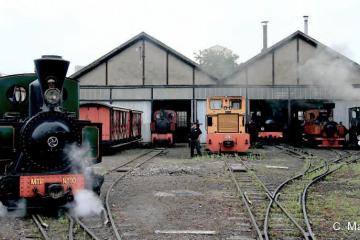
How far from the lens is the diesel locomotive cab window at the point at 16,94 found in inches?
354

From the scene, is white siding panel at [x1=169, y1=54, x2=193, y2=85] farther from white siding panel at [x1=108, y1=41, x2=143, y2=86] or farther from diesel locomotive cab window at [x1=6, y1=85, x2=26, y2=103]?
diesel locomotive cab window at [x1=6, y1=85, x2=26, y2=103]

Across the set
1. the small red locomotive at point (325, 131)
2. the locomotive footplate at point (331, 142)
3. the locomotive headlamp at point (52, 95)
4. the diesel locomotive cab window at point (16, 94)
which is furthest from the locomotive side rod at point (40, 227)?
the locomotive footplate at point (331, 142)

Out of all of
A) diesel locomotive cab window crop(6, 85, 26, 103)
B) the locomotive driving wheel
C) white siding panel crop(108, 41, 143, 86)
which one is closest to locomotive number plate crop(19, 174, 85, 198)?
the locomotive driving wheel

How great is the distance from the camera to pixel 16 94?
355 inches

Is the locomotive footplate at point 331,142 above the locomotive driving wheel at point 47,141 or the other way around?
the other way around

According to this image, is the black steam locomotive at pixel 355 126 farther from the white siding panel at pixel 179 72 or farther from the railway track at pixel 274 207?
the railway track at pixel 274 207

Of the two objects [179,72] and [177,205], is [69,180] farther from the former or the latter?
[179,72]

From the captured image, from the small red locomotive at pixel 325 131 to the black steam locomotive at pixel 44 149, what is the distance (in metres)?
21.5

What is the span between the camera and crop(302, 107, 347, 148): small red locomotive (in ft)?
91.0

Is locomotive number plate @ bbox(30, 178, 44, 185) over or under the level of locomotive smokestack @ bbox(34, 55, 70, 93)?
under

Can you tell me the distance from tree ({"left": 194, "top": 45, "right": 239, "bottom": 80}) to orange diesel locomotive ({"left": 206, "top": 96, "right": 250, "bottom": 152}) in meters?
65.5

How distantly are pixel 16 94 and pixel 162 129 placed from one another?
2250cm

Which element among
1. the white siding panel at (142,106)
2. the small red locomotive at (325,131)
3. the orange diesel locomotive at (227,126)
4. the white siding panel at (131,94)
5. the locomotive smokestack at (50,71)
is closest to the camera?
the locomotive smokestack at (50,71)

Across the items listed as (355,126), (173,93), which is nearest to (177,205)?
(355,126)
